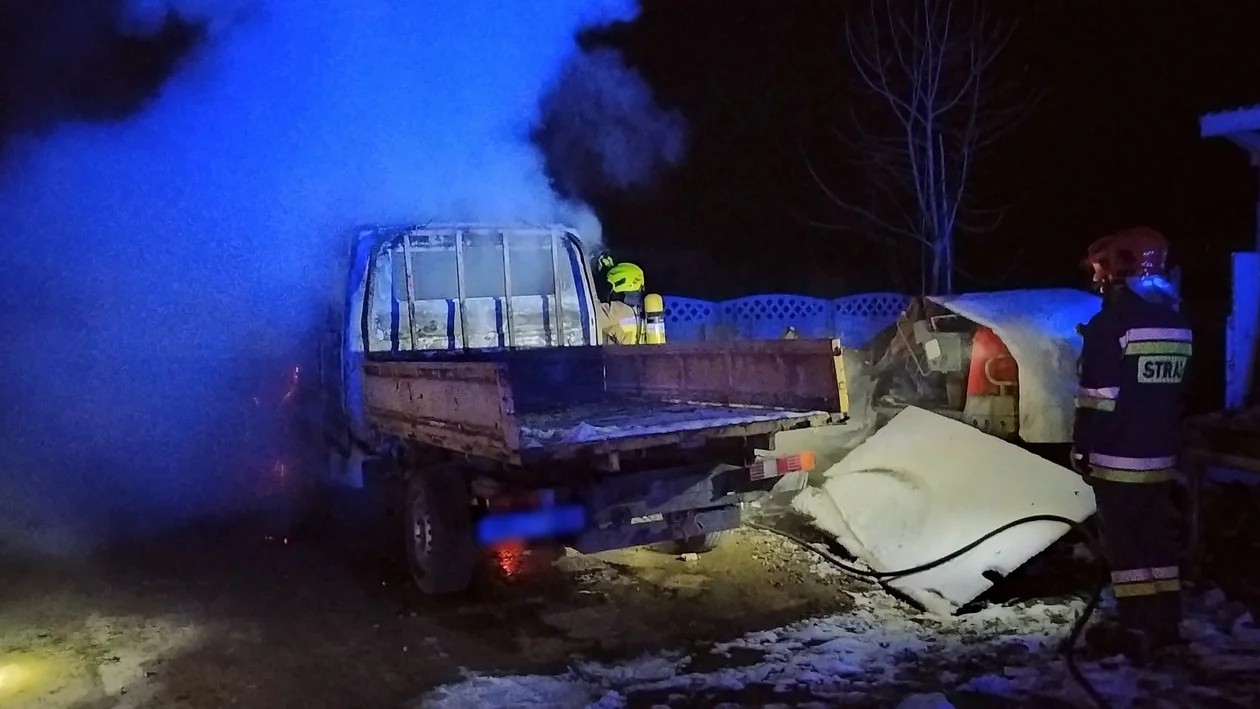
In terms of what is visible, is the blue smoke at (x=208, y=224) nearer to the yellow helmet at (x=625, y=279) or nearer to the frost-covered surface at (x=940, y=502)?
the yellow helmet at (x=625, y=279)

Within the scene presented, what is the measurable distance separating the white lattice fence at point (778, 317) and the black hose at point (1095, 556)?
8327 mm

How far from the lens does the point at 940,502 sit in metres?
6.82

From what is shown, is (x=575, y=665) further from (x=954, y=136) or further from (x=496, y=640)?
(x=954, y=136)

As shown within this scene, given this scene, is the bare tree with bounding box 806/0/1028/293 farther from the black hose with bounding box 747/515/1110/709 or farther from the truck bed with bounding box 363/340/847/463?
the black hose with bounding box 747/515/1110/709

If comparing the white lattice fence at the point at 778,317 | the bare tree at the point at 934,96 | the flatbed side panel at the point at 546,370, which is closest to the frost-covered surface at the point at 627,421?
the flatbed side panel at the point at 546,370

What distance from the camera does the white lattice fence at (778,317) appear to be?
1612 centimetres

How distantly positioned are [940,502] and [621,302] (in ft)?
15.7

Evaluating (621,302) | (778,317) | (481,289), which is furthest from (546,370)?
(778,317)

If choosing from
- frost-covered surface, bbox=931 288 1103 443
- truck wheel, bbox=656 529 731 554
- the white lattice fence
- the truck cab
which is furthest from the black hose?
the white lattice fence

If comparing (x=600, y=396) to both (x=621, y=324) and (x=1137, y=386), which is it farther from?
(x=1137, y=386)

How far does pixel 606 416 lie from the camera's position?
7.14m

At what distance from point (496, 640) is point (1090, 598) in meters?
3.38

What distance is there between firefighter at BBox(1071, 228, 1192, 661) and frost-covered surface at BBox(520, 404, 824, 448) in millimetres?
1610

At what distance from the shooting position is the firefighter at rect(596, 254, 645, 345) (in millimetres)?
10523
